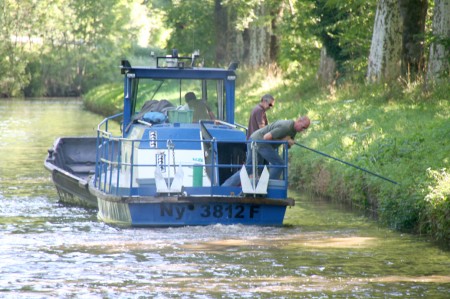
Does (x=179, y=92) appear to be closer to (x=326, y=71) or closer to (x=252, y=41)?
(x=326, y=71)

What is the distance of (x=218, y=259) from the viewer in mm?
13094

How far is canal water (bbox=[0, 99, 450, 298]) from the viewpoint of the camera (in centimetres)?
1140

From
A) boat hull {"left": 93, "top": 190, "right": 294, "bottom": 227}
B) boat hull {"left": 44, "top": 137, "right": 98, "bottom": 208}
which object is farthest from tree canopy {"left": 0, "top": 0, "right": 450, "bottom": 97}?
boat hull {"left": 44, "top": 137, "right": 98, "bottom": 208}

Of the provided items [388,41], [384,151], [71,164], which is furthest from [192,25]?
[384,151]

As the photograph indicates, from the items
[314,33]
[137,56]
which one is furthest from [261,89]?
[137,56]

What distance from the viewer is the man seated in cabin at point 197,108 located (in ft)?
57.5

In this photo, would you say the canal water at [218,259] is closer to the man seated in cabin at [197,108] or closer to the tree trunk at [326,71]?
the man seated in cabin at [197,108]

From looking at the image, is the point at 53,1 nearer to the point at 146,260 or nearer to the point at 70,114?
the point at 70,114

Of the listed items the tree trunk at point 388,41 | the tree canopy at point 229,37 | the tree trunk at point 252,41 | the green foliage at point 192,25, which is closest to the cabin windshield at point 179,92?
the tree canopy at point 229,37

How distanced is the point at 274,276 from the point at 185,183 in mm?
4216

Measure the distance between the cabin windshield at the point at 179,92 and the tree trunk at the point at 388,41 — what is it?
996 centimetres

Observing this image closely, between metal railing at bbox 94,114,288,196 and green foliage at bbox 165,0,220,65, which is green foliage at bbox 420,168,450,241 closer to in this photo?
metal railing at bbox 94,114,288,196

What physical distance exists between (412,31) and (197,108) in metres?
11.3

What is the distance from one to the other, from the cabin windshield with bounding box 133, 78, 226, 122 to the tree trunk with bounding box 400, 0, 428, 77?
1019cm
